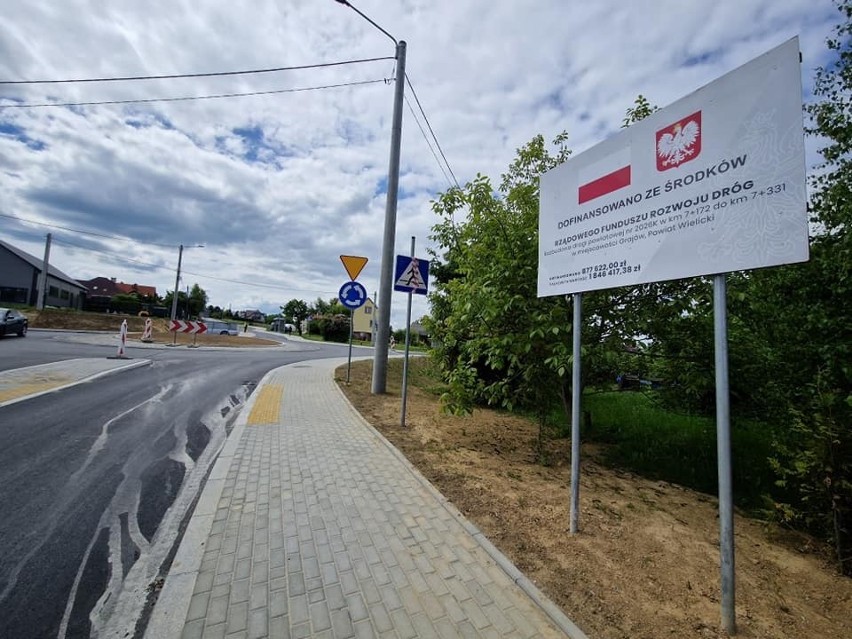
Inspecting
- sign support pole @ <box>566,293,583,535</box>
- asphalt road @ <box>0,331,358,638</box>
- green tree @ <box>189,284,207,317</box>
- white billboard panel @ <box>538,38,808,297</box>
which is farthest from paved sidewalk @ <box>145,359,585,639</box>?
green tree @ <box>189,284,207,317</box>

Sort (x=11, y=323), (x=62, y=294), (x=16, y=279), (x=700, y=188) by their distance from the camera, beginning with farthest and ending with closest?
(x=62, y=294) → (x=16, y=279) → (x=11, y=323) → (x=700, y=188)

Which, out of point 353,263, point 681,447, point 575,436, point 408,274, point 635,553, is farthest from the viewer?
point 353,263

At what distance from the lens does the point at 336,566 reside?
2.60 m

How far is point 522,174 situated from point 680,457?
5688mm

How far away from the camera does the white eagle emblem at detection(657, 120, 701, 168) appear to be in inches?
101

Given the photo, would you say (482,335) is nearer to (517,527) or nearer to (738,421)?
(517,527)

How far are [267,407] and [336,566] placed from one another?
5.55 meters

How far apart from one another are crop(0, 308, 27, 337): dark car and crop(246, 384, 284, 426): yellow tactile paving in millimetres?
14861

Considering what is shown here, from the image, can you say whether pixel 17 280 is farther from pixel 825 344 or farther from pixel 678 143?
pixel 825 344

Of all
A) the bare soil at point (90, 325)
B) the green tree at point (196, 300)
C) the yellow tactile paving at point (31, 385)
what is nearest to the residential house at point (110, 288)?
the green tree at point (196, 300)

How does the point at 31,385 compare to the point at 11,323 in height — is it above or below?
below

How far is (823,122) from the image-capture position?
15.8ft

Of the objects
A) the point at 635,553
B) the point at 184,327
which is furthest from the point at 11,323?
the point at 635,553

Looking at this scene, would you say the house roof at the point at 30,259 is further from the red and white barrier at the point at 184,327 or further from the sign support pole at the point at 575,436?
the sign support pole at the point at 575,436
